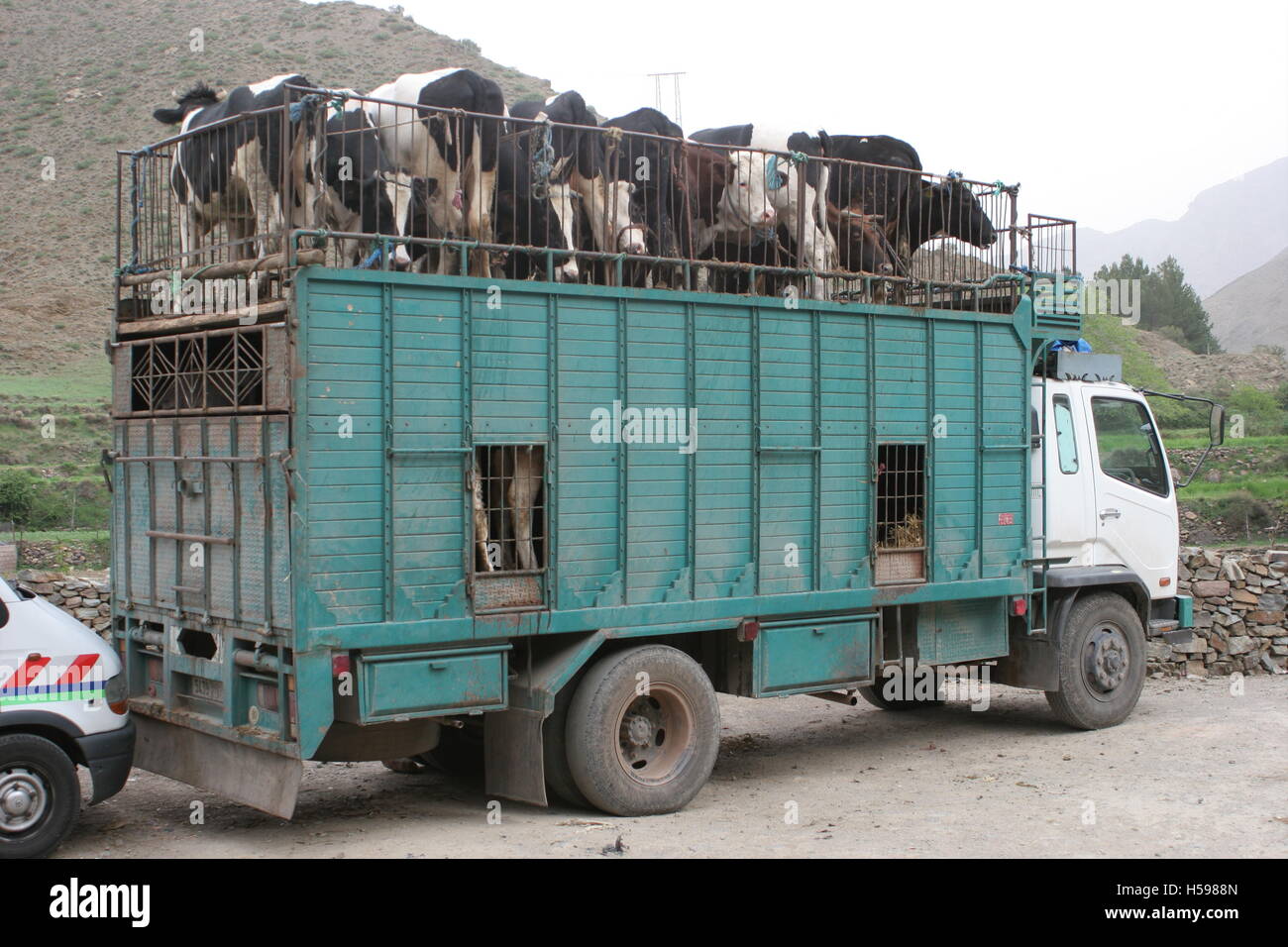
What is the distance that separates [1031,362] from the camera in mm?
9977

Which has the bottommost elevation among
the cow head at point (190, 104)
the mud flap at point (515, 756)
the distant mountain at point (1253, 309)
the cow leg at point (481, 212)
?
the mud flap at point (515, 756)

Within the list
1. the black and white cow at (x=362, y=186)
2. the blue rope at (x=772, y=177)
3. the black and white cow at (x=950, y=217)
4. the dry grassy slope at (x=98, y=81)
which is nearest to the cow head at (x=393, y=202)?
the black and white cow at (x=362, y=186)

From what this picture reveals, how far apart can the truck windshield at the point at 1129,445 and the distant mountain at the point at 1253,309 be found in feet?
335

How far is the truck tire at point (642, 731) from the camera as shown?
25.1 feet

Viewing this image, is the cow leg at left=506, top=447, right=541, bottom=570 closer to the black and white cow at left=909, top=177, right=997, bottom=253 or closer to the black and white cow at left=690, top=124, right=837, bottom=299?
the black and white cow at left=690, top=124, right=837, bottom=299

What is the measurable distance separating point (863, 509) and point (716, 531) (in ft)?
4.09

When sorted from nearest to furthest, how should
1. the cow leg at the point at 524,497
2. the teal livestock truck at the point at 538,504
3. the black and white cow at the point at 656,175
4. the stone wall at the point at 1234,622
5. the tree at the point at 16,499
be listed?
the teal livestock truck at the point at 538,504 → the cow leg at the point at 524,497 → the black and white cow at the point at 656,175 → the stone wall at the point at 1234,622 → the tree at the point at 16,499

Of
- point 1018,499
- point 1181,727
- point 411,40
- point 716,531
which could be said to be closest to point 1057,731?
point 1181,727

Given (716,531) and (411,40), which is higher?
(411,40)

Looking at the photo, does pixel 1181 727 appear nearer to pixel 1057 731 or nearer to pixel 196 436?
pixel 1057 731

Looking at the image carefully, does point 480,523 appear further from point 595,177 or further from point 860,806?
point 860,806

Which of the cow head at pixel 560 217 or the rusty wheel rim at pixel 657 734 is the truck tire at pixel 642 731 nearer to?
the rusty wheel rim at pixel 657 734

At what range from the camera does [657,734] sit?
8148mm

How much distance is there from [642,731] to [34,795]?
10.8ft
